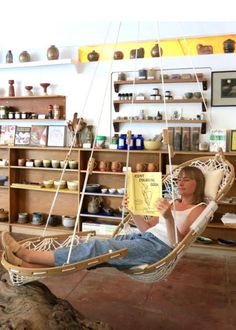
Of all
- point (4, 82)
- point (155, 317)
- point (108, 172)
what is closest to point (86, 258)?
point (155, 317)

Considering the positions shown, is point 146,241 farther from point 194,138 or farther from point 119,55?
point 119,55

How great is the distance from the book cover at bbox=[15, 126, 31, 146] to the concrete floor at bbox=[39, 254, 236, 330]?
2137mm

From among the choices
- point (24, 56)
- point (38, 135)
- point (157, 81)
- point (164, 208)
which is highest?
point (24, 56)

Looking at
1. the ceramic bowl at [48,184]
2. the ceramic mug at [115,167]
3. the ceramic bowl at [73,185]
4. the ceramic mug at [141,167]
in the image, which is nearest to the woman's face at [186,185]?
the ceramic mug at [141,167]

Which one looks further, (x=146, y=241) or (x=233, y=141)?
(x=233, y=141)

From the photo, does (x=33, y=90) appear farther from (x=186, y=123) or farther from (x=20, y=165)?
(x=186, y=123)

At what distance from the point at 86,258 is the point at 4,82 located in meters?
3.68

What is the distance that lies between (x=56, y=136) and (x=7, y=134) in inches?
31.5

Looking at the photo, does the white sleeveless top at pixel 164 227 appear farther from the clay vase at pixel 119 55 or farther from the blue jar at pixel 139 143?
the clay vase at pixel 119 55

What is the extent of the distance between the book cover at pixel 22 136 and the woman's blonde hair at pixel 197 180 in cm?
284

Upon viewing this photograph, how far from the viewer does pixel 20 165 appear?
475 centimetres

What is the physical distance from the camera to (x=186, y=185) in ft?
8.31

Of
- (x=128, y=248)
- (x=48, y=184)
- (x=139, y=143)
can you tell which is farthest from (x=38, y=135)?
(x=128, y=248)

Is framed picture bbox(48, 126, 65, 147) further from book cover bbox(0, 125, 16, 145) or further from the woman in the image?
the woman
